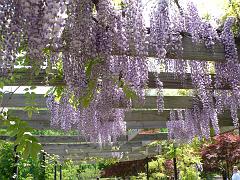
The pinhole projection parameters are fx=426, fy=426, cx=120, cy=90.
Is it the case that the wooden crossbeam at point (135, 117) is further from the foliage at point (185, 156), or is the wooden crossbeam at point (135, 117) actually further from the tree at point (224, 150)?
the tree at point (224, 150)

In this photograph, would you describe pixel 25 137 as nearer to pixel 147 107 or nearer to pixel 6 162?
pixel 147 107

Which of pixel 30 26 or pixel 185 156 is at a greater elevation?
pixel 30 26

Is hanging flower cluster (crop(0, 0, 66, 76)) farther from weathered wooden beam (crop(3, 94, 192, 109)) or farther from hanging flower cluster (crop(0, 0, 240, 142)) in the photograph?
weathered wooden beam (crop(3, 94, 192, 109))

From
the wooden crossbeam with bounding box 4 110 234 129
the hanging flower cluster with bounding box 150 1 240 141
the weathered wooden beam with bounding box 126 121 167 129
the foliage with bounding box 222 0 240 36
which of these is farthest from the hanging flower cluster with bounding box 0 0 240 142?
the weathered wooden beam with bounding box 126 121 167 129

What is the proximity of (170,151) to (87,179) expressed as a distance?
1409cm

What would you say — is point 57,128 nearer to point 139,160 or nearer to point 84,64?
point 84,64

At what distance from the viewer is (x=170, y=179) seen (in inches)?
552

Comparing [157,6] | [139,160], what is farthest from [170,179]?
[157,6]

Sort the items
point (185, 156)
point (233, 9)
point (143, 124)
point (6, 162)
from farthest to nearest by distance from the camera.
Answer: point (185, 156) < point (6, 162) < point (143, 124) < point (233, 9)

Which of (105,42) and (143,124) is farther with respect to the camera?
(143,124)

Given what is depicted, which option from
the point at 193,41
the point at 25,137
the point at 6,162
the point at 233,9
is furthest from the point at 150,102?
the point at 6,162

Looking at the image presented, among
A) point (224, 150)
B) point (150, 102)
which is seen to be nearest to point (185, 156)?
point (224, 150)

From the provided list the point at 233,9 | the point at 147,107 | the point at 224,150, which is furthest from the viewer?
the point at 224,150

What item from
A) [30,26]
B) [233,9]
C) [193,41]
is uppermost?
[233,9]
